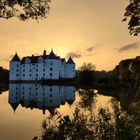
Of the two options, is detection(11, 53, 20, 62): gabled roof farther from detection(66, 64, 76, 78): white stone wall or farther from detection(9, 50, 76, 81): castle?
detection(66, 64, 76, 78): white stone wall

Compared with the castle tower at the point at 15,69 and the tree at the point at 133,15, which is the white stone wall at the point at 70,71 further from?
the tree at the point at 133,15

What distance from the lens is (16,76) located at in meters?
144

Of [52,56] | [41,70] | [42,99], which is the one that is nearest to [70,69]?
[52,56]

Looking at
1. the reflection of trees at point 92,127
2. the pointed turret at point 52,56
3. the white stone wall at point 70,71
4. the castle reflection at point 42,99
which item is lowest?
the reflection of trees at point 92,127

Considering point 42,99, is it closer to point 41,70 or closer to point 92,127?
point 92,127

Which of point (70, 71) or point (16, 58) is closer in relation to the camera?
point (70, 71)

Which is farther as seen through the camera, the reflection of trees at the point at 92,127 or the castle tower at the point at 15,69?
the castle tower at the point at 15,69

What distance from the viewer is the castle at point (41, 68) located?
448 ft

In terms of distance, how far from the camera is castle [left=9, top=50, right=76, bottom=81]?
136625 mm

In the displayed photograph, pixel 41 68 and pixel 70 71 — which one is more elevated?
pixel 41 68

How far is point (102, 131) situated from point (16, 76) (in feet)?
431

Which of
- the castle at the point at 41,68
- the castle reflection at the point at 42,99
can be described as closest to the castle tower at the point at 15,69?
the castle at the point at 41,68

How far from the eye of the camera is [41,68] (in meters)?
139

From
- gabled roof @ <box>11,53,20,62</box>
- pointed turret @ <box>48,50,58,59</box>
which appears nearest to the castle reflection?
pointed turret @ <box>48,50,58,59</box>
